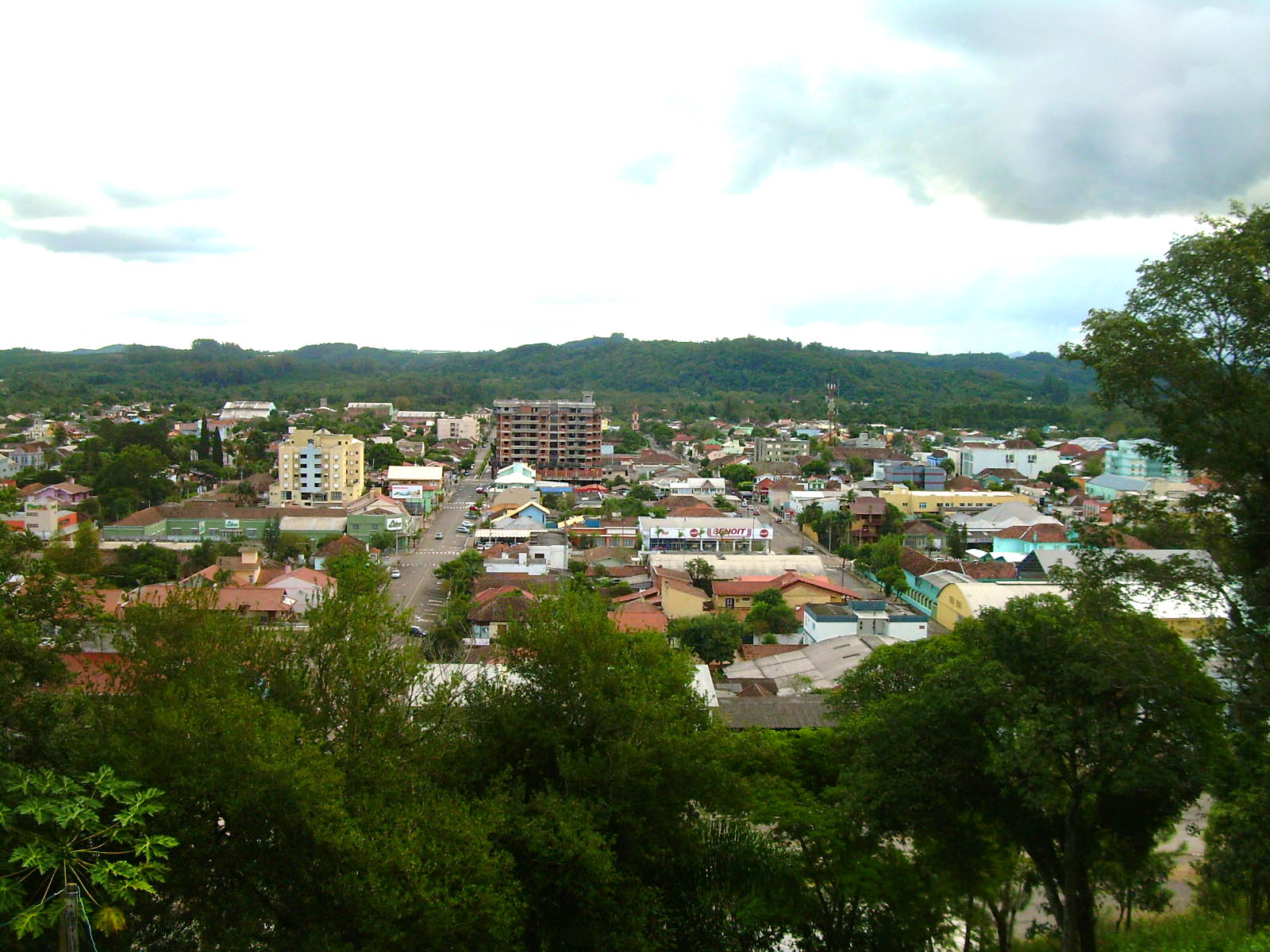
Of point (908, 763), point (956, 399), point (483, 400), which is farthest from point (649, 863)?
point (956, 399)

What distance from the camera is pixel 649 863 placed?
4.00 metres

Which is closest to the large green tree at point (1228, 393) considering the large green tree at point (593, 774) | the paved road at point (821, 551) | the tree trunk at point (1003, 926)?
the tree trunk at point (1003, 926)

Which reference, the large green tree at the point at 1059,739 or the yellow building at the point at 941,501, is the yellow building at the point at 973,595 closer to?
the large green tree at the point at 1059,739

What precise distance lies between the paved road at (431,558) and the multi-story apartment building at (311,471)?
2.70 m

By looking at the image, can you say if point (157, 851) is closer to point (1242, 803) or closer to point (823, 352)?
point (1242, 803)

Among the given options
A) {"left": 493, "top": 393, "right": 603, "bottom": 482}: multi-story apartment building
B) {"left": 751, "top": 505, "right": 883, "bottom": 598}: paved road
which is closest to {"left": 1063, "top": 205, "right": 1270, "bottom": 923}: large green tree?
{"left": 751, "top": 505, "right": 883, "bottom": 598}: paved road

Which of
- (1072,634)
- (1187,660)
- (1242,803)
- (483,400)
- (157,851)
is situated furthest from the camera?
(483,400)

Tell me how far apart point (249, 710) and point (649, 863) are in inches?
74.1

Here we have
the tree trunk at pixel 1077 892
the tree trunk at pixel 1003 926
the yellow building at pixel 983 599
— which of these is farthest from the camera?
the yellow building at pixel 983 599

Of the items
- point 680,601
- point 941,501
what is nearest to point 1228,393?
point 680,601

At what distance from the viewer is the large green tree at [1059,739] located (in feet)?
11.5

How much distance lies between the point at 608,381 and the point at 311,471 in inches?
2056

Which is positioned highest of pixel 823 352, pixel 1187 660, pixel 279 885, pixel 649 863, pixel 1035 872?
pixel 823 352

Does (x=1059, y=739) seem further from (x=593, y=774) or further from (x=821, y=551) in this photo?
(x=821, y=551)
